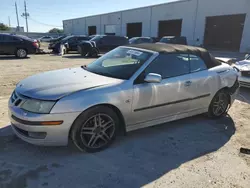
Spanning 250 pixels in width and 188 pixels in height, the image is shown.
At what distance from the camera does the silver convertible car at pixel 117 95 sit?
281 cm

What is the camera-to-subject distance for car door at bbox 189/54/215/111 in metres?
3.95

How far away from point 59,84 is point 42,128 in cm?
68

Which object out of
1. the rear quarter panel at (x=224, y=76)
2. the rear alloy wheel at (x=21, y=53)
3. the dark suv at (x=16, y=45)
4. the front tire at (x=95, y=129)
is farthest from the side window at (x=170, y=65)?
the rear alloy wheel at (x=21, y=53)

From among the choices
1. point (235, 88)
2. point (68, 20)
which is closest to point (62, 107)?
point (235, 88)

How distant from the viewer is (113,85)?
312cm

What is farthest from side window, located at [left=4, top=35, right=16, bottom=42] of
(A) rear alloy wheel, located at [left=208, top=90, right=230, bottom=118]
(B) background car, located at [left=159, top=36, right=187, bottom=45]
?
(A) rear alloy wheel, located at [left=208, top=90, right=230, bottom=118]

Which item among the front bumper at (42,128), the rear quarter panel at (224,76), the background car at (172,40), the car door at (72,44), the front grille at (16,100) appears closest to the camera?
the front bumper at (42,128)

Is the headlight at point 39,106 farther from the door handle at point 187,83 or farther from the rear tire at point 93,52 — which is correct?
the rear tire at point 93,52

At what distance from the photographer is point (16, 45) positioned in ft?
44.9

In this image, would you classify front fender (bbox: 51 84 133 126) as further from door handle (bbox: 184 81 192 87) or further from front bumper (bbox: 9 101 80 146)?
door handle (bbox: 184 81 192 87)

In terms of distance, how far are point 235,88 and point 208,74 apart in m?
1.00

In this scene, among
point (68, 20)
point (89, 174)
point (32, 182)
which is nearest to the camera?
point (32, 182)

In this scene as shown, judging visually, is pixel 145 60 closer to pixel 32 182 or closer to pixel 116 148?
pixel 116 148

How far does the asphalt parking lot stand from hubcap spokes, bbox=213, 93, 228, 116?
539 mm
